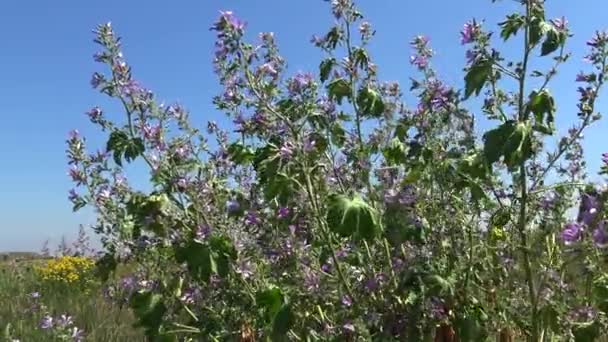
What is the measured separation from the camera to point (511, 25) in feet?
9.20

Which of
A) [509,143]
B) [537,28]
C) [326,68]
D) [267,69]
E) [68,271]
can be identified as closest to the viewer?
[509,143]

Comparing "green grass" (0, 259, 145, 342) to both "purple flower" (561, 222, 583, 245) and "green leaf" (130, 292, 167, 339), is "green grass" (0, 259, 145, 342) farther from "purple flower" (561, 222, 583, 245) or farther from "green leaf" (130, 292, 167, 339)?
"purple flower" (561, 222, 583, 245)

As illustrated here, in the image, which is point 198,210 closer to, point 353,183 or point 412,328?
point 353,183

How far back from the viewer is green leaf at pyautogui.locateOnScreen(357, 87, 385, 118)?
3.38 meters

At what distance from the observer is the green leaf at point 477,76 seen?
278 centimetres

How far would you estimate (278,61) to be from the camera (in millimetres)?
3539

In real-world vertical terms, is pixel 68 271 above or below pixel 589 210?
above

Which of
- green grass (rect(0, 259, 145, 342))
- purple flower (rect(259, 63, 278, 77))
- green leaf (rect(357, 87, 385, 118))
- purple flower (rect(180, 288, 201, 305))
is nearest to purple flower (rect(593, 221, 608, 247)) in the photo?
green leaf (rect(357, 87, 385, 118))

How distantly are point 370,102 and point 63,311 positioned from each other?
4968 mm

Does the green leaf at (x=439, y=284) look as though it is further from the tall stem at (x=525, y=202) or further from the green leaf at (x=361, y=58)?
the green leaf at (x=361, y=58)

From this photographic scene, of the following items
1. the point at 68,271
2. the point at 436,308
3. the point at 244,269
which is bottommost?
the point at 436,308

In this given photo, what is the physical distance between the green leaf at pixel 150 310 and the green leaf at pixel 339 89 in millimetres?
1171

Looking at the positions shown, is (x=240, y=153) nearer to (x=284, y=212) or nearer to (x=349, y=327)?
(x=284, y=212)

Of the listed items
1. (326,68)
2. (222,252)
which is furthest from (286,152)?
(326,68)
